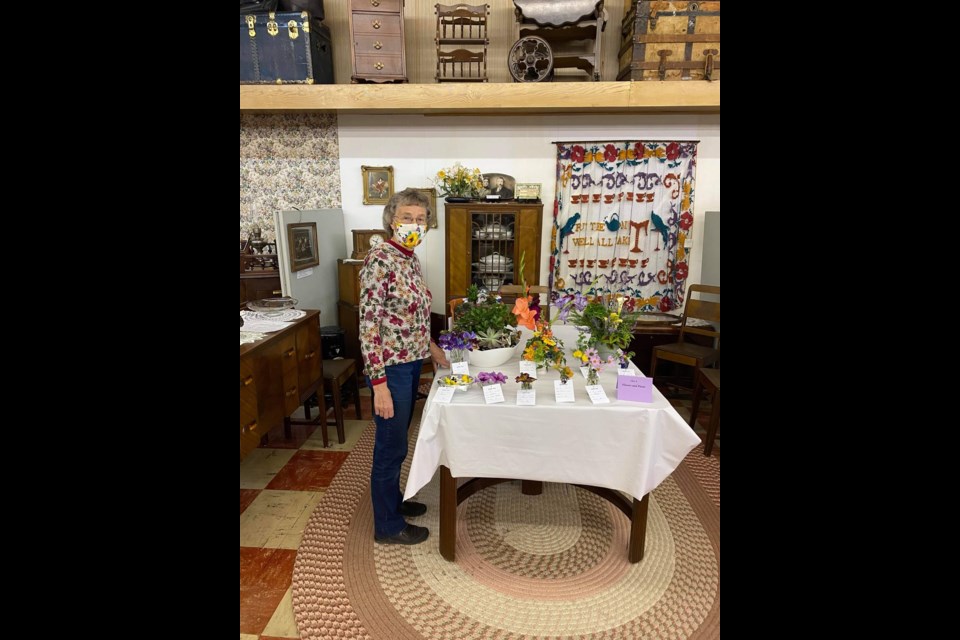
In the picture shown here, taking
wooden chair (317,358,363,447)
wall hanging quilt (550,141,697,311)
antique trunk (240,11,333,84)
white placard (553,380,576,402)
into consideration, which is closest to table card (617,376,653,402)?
white placard (553,380,576,402)

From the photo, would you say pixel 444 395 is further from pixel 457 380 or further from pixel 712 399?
pixel 712 399

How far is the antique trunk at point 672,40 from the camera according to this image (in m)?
3.32

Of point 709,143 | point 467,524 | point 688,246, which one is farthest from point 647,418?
point 709,143

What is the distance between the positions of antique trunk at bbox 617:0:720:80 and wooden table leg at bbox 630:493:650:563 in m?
3.05

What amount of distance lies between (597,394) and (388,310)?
2.77 ft

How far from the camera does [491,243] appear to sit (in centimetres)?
395

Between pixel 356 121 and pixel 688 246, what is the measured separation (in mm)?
3125

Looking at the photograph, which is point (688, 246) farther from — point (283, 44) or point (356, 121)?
point (283, 44)

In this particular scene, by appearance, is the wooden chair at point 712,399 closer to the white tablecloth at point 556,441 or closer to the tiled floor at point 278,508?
the tiled floor at point 278,508

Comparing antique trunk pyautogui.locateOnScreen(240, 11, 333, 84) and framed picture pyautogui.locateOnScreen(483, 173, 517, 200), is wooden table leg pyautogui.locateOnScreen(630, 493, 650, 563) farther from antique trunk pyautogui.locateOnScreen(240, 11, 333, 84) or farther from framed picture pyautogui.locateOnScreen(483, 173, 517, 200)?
antique trunk pyautogui.locateOnScreen(240, 11, 333, 84)

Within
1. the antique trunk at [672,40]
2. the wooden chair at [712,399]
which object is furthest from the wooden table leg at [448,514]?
the antique trunk at [672,40]

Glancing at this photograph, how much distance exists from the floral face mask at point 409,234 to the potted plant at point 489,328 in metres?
0.41

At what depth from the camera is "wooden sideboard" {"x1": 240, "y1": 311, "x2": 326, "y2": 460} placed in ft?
6.97

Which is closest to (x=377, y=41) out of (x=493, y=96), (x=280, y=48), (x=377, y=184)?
(x=280, y=48)
